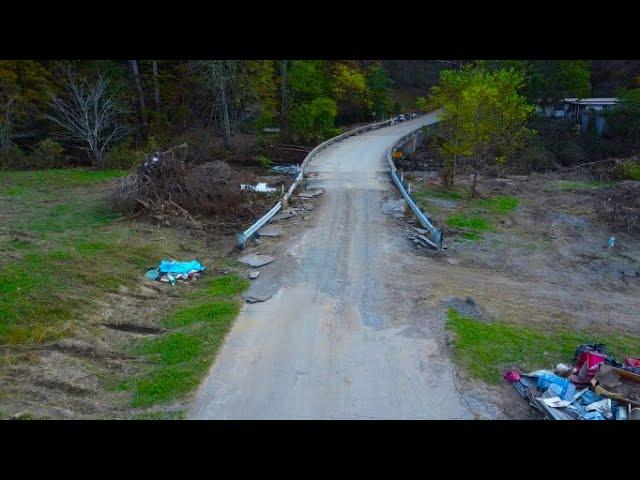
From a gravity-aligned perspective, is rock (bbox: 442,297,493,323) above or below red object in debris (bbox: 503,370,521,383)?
above

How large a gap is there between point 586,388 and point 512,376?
1.15 m

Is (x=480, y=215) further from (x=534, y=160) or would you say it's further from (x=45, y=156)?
(x=45, y=156)

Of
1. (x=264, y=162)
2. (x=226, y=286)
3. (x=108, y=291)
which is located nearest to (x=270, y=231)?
(x=226, y=286)

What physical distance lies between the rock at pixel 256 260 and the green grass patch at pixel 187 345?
1095 millimetres

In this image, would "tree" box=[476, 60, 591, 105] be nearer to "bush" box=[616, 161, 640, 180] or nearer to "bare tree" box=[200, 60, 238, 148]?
"bush" box=[616, 161, 640, 180]

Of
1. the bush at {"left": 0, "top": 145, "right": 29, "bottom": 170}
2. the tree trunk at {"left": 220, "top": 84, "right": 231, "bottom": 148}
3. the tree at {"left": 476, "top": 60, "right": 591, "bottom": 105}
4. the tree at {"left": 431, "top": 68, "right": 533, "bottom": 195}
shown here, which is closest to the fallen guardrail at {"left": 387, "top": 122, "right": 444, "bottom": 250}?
the tree at {"left": 431, "top": 68, "right": 533, "bottom": 195}

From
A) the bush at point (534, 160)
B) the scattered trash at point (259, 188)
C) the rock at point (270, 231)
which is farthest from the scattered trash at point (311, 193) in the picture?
the bush at point (534, 160)

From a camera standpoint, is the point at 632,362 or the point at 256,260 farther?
the point at 256,260

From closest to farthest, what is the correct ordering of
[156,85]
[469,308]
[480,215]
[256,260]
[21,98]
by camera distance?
1. [469,308]
2. [256,260]
3. [480,215]
4. [21,98]
5. [156,85]

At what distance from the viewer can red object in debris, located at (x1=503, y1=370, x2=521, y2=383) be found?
8211mm

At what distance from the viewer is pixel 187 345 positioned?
930cm

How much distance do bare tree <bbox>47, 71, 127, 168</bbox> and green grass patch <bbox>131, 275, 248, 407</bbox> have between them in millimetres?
18888

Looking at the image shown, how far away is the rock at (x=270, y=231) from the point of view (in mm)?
15602
